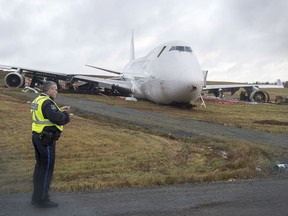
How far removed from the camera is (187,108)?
2836cm

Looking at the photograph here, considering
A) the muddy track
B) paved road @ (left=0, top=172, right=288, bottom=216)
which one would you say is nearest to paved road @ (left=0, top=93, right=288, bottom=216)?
paved road @ (left=0, top=172, right=288, bottom=216)

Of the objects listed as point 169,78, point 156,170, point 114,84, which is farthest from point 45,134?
point 114,84

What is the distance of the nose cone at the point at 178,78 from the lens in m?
25.7

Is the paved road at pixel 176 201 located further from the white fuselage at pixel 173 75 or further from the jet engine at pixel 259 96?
the jet engine at pixel 259 96

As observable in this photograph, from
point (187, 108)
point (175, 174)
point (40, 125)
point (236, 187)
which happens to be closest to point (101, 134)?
point (175, 174)

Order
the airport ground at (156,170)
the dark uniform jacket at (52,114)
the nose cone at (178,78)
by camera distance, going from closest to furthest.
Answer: the dark uniform jacket at (52,114) < the airport ground at (156,170) < the nose cone at (178,78)

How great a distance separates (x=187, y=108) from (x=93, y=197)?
21.5m

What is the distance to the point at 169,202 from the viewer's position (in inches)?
277

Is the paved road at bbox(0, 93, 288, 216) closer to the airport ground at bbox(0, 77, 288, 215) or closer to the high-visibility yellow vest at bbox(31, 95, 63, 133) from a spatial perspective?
the airport ground at bbox(0, 77, 288, 215)

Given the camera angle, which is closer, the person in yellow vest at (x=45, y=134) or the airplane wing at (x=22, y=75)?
the person in yellow vest at (x=45, y=134)

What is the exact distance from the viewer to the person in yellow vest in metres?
6.60

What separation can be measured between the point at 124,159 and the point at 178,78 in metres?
15.6

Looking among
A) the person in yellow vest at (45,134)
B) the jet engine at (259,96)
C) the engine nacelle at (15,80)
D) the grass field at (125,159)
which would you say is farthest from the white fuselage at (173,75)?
the person in yellow vest at (45,134)

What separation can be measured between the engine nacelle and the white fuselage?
49.8ft
